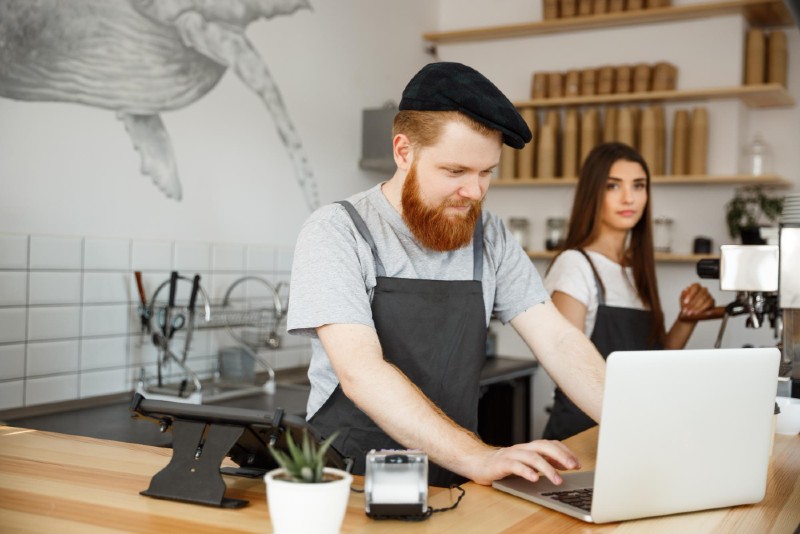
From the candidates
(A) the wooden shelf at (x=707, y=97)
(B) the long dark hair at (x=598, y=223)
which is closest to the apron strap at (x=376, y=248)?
(B) the long dark hair at (x=598, y=223)

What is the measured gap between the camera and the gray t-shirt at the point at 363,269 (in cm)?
170

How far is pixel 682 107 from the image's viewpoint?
4438 millimetres

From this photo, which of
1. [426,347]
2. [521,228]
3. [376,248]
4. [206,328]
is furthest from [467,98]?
[521,228]

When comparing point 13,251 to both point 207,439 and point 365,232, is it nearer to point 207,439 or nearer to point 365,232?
point 365,232

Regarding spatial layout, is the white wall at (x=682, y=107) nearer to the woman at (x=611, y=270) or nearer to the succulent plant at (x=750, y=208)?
the succulent plant at (x=750, y=208)

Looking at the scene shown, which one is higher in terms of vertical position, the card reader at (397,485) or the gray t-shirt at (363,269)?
the gray t-shirt at (363,269)

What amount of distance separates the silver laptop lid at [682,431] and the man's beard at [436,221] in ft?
2.20

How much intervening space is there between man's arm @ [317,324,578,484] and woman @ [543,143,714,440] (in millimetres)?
1249

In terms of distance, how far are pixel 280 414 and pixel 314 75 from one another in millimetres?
2975

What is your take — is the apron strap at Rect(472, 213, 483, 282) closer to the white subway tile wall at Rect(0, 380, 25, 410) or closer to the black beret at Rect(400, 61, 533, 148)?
the black beret at Rect(400, 61, 533, 148)

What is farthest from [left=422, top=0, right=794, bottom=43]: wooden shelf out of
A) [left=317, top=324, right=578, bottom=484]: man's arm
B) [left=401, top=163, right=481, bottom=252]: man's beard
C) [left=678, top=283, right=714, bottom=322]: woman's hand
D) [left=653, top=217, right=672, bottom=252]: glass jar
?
[left=317, top=324, right=578, bottom=484]: man's arm

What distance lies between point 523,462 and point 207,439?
50 cm

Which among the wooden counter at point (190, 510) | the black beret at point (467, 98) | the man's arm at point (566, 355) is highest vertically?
the black beret at point (467, 98)

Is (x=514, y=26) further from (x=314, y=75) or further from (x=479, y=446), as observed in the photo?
(x=479, y=446)
